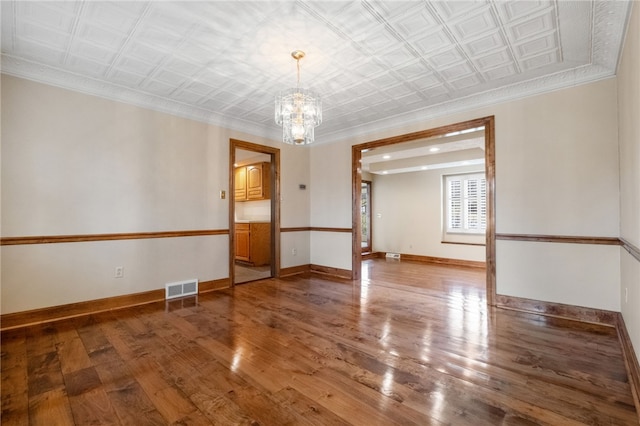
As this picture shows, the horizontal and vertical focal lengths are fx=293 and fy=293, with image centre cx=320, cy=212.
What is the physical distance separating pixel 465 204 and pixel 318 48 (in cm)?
562

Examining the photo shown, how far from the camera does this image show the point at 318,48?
264 cm

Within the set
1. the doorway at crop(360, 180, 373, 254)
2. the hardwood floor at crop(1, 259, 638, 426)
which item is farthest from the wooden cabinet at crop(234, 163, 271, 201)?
the hardwood floor at crop(1, 259, 638, 426)

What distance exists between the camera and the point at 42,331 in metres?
2.79

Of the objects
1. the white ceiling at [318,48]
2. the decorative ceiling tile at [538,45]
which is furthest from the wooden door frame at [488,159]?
the decorative ceiling tile at [538,45]

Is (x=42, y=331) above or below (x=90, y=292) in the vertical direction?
below

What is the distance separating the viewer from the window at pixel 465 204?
668 cm

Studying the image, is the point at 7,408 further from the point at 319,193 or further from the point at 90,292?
the point at 319,193

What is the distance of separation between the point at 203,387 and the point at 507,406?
1.81 metres

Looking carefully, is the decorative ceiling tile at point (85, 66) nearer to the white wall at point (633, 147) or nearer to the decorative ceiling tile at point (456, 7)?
the decorative ceiling tile at point (456, 7)

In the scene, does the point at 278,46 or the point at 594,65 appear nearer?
the point at 278,46

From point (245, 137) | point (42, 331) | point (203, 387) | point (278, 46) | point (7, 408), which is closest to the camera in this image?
point (7, 408)

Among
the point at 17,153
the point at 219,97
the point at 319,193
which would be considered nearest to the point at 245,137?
the point at 219,97

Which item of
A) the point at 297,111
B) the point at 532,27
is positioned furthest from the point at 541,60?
the point at 297,111

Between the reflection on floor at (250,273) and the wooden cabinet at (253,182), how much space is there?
157 centimetres
